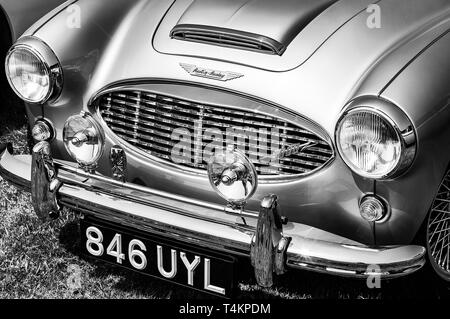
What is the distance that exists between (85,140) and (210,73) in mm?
595

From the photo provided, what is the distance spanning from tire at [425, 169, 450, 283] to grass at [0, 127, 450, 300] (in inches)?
2.2

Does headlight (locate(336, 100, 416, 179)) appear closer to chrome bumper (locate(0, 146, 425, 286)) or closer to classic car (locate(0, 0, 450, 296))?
classic car (locate(0, 0, 450, 296))

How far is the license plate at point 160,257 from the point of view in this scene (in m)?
2.73

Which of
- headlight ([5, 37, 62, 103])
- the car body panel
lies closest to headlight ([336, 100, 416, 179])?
headlight ([5, 37, 62, 103])

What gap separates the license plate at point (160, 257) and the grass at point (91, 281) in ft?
1.18

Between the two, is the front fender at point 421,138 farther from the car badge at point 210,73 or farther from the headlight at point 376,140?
the car badge at point 210,73

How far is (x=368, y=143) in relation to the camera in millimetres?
2545

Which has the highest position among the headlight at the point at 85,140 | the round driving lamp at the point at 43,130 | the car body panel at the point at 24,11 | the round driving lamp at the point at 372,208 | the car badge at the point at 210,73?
the car body panel at the point at 24,11

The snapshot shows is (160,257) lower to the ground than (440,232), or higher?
lower

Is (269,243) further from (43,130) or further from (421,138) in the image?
(43,130)

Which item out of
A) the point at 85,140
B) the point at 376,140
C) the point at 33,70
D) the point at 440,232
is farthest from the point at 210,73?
the point at 440,232

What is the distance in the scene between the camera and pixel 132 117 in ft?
9.79

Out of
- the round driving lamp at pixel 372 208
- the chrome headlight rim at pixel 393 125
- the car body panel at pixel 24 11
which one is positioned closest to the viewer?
the chrome headlight rim at pixel 393 125

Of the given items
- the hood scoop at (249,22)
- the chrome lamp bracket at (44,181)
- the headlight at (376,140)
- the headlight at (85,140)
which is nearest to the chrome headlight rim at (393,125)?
the headlight at (376,140)
